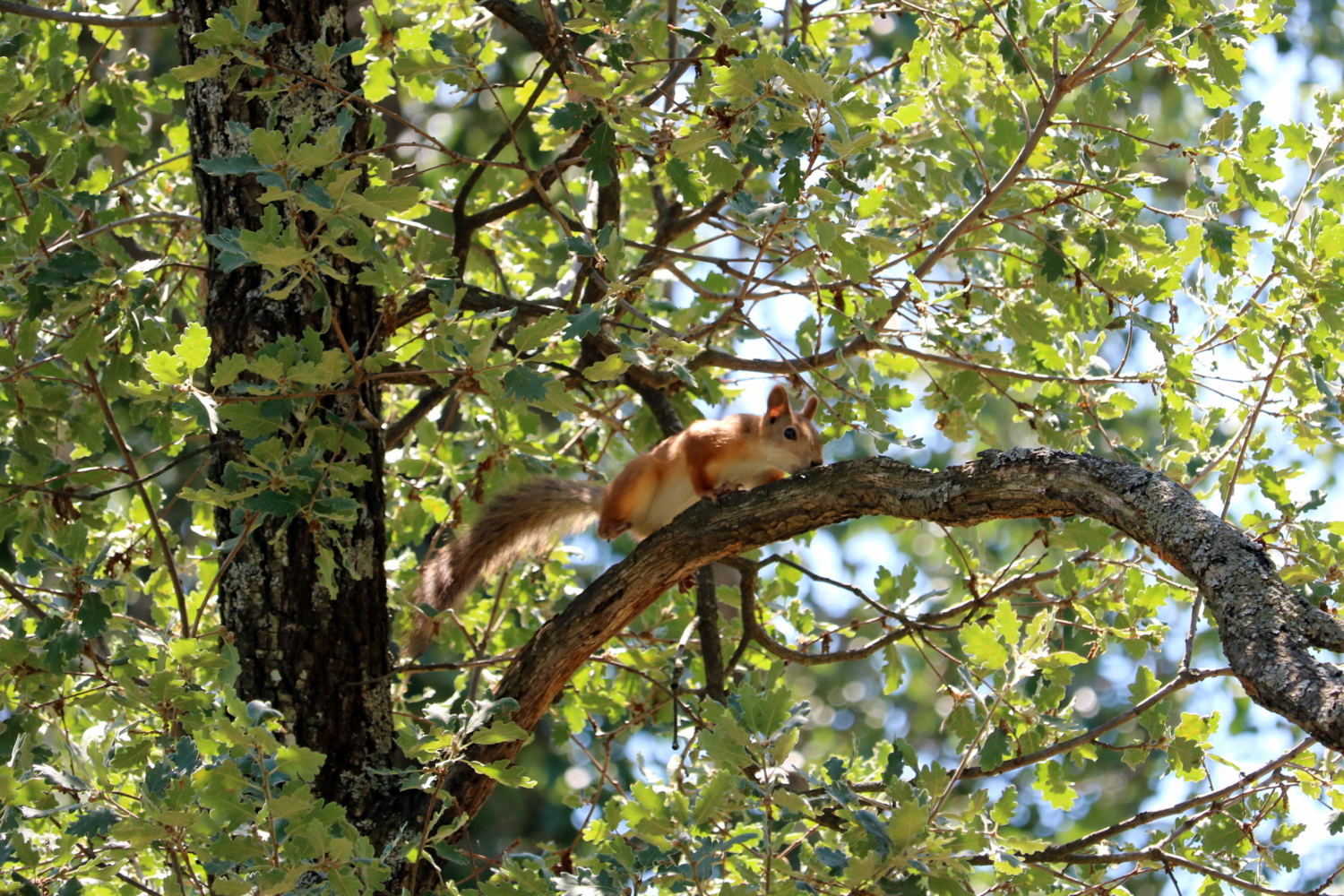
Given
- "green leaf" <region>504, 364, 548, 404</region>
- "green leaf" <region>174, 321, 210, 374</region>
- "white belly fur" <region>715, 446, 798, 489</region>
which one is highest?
"white belly fur" <region>715, 446, 798, 489</region>

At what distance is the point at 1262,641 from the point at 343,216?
68.9 inches

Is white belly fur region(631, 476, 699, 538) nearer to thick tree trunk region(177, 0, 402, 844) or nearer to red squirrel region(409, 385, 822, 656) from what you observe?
red squirrel region(409, 385, 822, 656)

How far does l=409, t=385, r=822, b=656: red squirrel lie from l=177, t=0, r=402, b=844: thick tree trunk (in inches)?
20.0

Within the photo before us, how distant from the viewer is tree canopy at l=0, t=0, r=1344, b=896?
229 cm

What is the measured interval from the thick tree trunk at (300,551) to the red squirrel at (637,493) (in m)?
0.51

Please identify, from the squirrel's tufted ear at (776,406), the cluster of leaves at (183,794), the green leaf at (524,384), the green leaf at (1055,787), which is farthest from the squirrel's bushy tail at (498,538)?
the green leaf at (1055,787)

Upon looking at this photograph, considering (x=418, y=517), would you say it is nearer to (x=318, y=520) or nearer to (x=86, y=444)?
(x=86, y=444)

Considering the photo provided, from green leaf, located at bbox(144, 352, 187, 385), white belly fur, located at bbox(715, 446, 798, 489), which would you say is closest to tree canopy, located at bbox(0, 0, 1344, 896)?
green leaf, located at bbox(144, 352, 187, 385)

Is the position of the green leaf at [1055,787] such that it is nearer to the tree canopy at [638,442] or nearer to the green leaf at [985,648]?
the tree canopy at [638,442]

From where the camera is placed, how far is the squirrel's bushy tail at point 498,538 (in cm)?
377

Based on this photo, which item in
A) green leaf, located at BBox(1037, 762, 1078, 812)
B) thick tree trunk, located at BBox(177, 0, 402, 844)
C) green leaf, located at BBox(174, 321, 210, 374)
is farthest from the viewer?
green leaf, located at BBox(1037, 762, 1078, 812)

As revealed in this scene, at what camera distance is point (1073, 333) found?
353 cm

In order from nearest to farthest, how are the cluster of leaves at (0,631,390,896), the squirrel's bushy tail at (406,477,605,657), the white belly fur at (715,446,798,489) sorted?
1. the cluster of leaves at (0,631,390,896)
2. the squirrel's bushy tail at (406,477,605,657)
3. the white belly fur at (715,446,798,489)

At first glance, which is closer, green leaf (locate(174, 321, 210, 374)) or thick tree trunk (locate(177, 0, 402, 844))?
green leaf (locate(174, 321, 210, 374))
